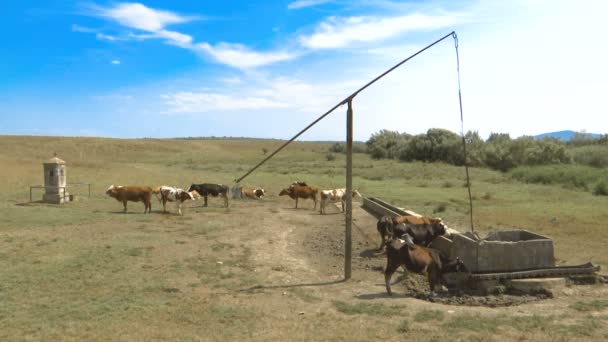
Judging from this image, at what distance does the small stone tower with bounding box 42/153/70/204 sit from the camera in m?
19.7

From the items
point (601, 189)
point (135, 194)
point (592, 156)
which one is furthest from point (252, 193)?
point (592, 156)

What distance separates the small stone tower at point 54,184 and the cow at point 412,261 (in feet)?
50.6

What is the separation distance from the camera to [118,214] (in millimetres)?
17641

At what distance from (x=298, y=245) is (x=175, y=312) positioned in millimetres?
5958

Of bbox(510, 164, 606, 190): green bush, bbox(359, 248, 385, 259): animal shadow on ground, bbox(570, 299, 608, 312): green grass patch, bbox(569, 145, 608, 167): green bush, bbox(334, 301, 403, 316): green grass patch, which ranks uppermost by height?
bbox(569, 145, 608, 167): green bush

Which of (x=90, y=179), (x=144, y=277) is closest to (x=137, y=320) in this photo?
(x=144, y=277)

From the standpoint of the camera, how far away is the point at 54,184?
19969 mm

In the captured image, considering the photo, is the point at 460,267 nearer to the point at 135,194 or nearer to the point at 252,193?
the point at 135,194

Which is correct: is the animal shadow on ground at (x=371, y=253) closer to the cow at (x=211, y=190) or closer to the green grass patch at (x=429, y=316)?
the green grass patch at (x=429, y=316)

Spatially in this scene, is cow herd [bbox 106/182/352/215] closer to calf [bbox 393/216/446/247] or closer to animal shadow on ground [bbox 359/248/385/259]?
animal shadow on ground [bbox 359/248/385/259]

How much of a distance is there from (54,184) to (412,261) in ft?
53.3

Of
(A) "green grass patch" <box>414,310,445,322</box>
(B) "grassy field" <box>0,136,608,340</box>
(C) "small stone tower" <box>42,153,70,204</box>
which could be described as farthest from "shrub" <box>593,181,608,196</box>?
(C) "small stone tower" <box>42,153,70,204</box>

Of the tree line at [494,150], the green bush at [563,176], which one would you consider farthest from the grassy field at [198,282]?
the tree line at [494,150]

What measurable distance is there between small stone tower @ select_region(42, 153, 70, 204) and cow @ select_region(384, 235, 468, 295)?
1543 centimetres
